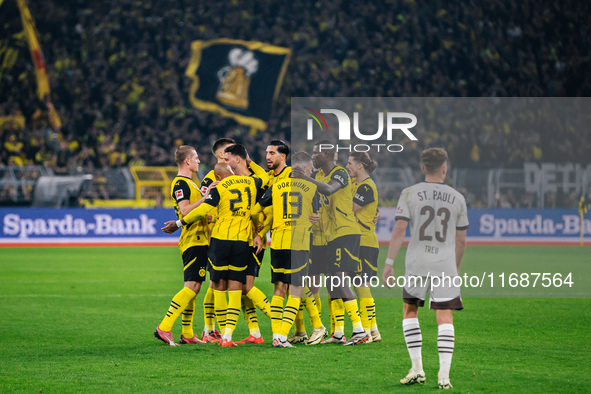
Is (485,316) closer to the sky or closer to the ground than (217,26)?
closer to the ground

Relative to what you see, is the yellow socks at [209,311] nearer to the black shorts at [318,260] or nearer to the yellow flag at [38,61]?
the black shorts at [318,260]

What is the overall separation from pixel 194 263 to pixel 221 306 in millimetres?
517

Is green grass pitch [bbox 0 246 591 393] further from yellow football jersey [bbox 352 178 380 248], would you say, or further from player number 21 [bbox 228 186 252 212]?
player number 21 [bbox 228 186 252 212]

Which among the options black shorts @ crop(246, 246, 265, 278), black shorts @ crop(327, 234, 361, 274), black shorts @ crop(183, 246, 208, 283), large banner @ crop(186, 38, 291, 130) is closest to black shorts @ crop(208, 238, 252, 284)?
black shorts @ crop(246, 246, 265, 278)

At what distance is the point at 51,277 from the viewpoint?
15227 mm

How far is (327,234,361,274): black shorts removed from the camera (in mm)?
8023

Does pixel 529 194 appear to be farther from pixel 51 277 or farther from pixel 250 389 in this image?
pixel 250 389

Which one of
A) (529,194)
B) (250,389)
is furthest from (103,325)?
(529,194)

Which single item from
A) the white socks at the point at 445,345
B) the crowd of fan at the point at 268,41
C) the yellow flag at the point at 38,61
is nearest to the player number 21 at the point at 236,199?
the white socks at the point at 445,345

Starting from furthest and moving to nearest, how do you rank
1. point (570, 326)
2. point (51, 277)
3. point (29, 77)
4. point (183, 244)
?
point (29, 77), point (51, 277), point (570, 326), point (183, 244)

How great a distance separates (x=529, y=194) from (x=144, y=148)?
1504cm

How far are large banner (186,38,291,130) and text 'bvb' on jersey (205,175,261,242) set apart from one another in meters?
25.7

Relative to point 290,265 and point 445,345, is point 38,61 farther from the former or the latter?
point 445,345

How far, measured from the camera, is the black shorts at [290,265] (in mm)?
7691
